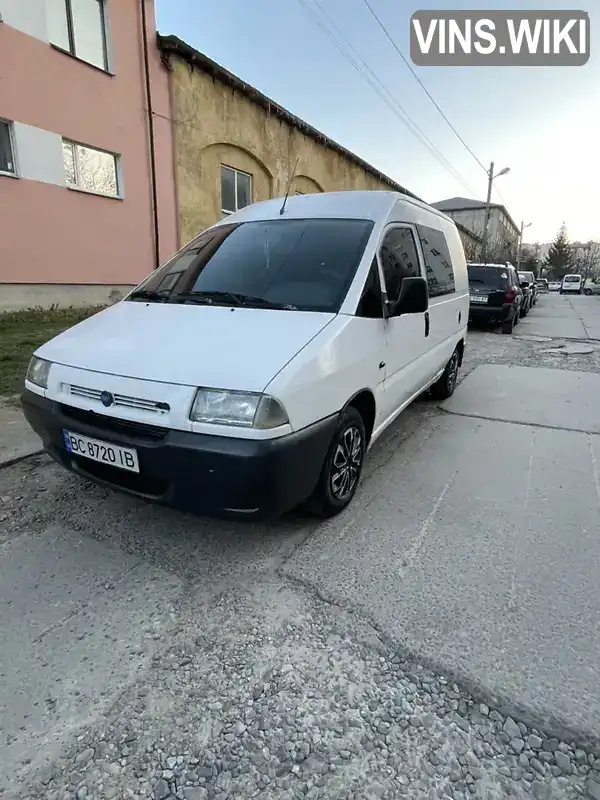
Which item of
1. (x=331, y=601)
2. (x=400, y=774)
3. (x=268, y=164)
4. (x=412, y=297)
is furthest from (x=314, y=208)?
(x=268, y=164)

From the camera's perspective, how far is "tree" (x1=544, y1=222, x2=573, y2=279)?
7050 cm

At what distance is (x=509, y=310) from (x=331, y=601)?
11.6 metres

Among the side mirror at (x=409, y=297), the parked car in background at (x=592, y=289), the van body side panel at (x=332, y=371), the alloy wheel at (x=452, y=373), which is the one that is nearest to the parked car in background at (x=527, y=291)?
the alloy wheel at (x=452, y=373)

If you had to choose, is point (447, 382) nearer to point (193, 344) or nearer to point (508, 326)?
point (193, 344)

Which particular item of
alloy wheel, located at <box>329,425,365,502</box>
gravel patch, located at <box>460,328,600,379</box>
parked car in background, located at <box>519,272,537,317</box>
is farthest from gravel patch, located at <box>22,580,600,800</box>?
parked car in background, located at <box>519,272,537,317</box>

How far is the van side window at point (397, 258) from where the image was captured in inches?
136

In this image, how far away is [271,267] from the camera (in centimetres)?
337

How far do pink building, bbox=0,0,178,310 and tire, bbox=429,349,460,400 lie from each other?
25.3ft

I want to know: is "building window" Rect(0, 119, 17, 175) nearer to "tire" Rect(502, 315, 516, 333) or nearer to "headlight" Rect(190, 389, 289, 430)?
"headlight" Rect(190, 389, 289, 430)

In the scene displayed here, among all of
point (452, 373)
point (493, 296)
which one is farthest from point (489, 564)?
point (493, 296)

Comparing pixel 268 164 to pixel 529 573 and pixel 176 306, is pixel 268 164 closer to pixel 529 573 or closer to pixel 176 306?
pixel 176 306

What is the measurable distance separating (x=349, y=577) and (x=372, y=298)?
1734mm

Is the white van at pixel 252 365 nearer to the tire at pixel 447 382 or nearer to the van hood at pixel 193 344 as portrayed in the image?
the van hood at pixel 193 344

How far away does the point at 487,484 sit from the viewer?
3662 mm
